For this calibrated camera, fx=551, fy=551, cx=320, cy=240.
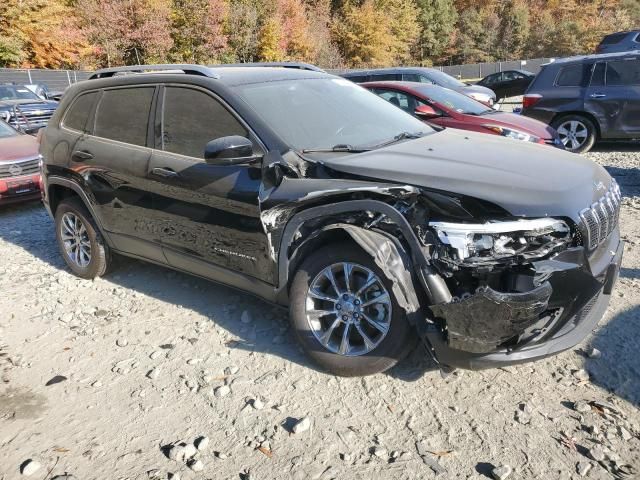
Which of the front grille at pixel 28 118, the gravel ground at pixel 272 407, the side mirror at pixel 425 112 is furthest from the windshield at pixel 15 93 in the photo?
the gravel ground at pixel 272 407

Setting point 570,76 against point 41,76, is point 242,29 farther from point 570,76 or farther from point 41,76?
point 570,76

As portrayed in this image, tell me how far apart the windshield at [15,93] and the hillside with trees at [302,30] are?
56.5ft

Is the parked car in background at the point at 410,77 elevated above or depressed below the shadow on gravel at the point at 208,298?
above

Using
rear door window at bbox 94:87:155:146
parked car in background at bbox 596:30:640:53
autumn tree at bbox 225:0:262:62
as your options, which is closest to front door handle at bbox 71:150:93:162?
rear door window at bbox 94:87:155:146

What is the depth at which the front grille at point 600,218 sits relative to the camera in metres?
2.91

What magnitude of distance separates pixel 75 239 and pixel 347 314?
3.18 meters

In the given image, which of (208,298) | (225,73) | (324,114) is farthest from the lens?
(208,298)

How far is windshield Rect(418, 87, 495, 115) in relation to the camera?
8484mm

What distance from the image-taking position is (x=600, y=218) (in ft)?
10.1

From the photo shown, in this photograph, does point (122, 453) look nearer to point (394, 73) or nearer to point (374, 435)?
point (374, 435)

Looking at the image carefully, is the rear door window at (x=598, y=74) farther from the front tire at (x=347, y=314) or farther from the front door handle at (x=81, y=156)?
the front door handle at (x=81, y=156)

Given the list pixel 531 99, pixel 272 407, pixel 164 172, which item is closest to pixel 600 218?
pixel 272 407

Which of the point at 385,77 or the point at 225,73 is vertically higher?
the point at 225,73

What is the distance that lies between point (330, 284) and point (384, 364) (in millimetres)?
568
